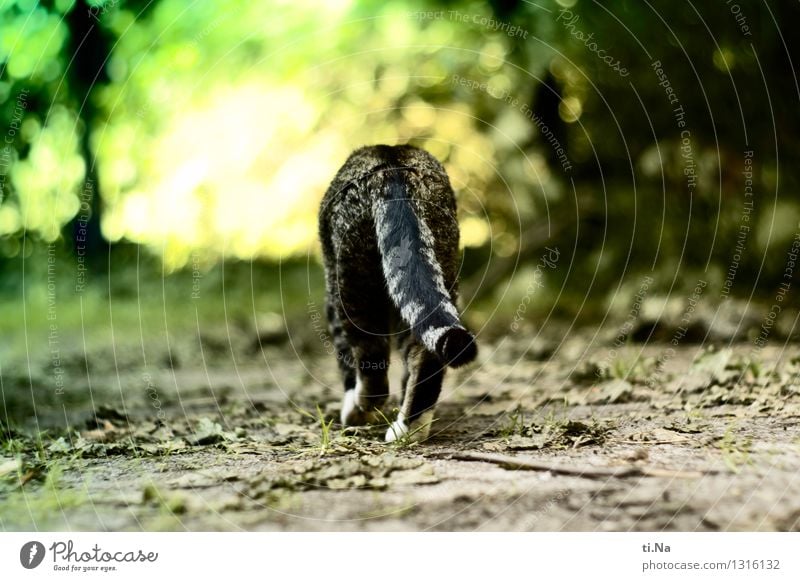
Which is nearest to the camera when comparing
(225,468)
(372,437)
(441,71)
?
(225,468)

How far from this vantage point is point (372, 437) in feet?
10.6

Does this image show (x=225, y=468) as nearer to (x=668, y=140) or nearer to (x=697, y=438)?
(x=697, y=438)
